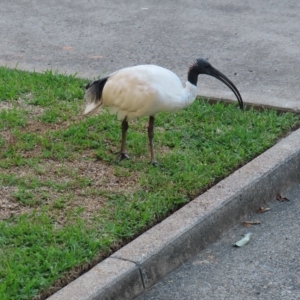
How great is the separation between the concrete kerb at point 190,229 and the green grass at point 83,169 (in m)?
0.12

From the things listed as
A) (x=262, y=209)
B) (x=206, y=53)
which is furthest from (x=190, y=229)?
(x=206, y=53)

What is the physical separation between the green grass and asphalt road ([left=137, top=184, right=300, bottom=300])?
354mm

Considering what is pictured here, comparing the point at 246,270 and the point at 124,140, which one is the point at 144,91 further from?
the point at 246,270

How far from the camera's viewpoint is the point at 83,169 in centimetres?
509

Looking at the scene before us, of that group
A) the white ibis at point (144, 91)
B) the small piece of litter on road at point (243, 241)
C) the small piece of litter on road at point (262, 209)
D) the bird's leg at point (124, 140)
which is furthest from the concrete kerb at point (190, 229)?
the bird's leg at point (124, 140)

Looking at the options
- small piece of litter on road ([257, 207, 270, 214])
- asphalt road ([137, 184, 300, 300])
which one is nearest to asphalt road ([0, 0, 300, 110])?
small piece of litter on road ([257, 207, 270, 214])

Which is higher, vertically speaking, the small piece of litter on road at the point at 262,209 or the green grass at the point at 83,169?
the green grass at the point at 83,169

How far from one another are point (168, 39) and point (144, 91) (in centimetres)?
342

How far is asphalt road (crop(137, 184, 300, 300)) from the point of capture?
395 cm

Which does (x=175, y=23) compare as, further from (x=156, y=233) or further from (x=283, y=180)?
(x=156, y=233)

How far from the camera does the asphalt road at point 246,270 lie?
13.0 feet

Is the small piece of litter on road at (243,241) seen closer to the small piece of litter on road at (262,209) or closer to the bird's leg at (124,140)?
the small piece of litter on road at (262,209)

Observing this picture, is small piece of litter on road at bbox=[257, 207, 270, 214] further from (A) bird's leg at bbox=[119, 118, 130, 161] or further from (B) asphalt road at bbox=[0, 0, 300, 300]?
(A) bird's leg at bbox=[119, 118, 130, 161]

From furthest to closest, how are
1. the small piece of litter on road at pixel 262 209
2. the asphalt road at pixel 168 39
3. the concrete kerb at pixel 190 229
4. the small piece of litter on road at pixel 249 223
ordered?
the asphalt road at pixel 168 39 < the small piece of litter on road at pixel 262 209 < the small piece of litter on road at pixel 249 223 < the concrete kerb at pixel 190 229
